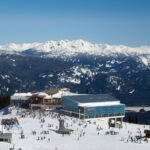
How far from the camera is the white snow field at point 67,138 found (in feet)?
298

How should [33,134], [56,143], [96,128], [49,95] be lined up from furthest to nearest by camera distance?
[49,95], [96,128], [33,134], [56,143]

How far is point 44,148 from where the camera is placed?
3477 inches

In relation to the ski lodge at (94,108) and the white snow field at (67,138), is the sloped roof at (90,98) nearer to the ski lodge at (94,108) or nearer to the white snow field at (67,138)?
the ski lodge at (94,108)

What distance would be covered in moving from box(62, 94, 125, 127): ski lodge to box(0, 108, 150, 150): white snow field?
20.6m

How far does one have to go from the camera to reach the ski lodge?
148000mm

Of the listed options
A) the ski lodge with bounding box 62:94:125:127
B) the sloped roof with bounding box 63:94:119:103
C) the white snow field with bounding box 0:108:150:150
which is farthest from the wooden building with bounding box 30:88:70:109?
the white snow field with bounding box 0:108:150:150

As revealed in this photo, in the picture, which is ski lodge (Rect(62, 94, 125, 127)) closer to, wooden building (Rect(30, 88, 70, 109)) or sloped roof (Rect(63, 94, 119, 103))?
sloped roof (Rect(63, 94, 119, 103))

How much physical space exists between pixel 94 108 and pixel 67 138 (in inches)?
1997

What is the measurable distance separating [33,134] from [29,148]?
15035mm

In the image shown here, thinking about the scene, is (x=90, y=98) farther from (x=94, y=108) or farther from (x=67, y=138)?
(x=67, y=138)

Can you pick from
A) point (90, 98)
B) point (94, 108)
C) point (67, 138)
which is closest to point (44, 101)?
point (90, 98)

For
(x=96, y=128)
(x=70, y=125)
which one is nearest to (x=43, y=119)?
(x=70, y=125)

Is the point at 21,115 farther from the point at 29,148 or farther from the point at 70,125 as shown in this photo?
the point at 29,148

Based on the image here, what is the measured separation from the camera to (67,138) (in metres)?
99.9
